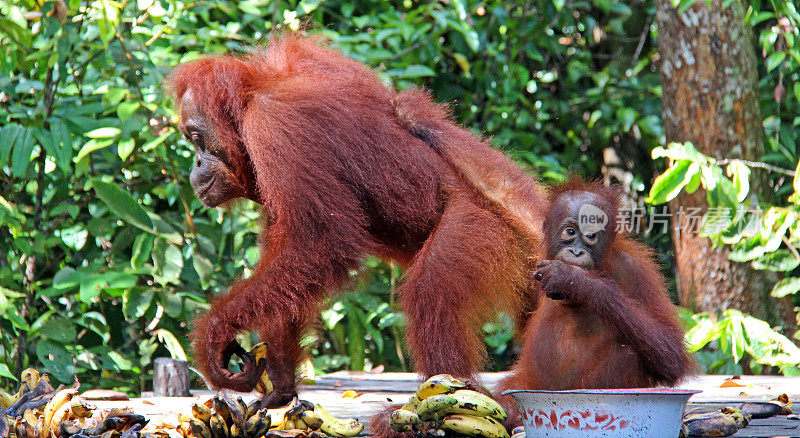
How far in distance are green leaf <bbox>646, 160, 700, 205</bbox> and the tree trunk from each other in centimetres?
99

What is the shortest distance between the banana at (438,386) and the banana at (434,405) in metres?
0.05

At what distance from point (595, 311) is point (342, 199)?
2.81 ft

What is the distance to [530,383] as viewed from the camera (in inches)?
99.6

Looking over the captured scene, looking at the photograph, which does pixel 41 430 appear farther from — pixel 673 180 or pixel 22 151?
pixel 673 180

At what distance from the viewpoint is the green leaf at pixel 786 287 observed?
411 centimetres

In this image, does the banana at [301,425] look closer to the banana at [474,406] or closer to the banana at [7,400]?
the banana at [474,406]

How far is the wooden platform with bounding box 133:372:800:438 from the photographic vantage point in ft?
8.20

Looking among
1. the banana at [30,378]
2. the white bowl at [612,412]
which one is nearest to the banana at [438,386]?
the white bowl at [612,412]

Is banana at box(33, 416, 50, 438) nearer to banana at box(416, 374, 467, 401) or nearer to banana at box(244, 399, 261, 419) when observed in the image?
banana at box(244, 399, 261, 419)

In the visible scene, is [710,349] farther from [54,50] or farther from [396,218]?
[54,50]

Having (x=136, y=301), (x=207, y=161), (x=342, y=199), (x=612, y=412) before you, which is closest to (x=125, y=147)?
(x=136, y=301)

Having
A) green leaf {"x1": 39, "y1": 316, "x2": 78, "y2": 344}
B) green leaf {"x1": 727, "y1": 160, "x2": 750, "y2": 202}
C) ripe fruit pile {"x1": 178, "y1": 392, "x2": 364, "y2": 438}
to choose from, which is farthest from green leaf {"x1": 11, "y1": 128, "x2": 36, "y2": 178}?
green leaf {"x1": 727, "y1": 160, "x2": 750, "y2": 202}

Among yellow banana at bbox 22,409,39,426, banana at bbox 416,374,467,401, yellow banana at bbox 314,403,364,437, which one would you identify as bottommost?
yellow banana at bbox 22,409,39,426

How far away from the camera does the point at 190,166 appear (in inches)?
172
